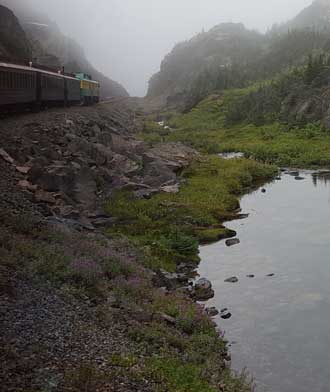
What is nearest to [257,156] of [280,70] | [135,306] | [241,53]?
[135,306]

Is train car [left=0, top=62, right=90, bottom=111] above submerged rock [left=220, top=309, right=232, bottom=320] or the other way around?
above

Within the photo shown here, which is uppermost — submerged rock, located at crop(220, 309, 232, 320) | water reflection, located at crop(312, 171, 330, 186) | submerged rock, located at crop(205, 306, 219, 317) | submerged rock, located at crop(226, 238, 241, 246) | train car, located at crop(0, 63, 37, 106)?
train car, located at crop(0, 63, 37, 106)

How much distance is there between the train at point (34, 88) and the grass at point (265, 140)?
35.6 ft

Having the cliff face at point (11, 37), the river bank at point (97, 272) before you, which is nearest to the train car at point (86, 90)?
the cliff face at point (11, 37)

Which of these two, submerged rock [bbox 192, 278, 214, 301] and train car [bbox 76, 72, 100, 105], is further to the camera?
train car [bbox 76, 72, 100, 105]

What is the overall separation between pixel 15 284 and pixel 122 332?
111 inches

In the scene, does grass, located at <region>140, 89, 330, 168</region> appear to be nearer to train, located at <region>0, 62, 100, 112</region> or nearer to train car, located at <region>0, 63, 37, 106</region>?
train, located at <region>0, 62, 100, 112</region>

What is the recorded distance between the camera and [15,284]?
1235cm

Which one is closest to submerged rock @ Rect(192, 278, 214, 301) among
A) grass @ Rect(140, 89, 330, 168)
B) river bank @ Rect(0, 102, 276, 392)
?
river bank @ Rect(0, 102, 276, 392)

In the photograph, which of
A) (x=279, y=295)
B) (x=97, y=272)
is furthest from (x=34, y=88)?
(x=279, y=295)

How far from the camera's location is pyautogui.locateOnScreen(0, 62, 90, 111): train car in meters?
32.5

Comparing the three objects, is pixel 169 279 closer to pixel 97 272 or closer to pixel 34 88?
pixel 97 272

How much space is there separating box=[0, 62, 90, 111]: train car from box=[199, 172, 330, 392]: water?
16.5m

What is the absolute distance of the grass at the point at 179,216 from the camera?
2334 centimetres
